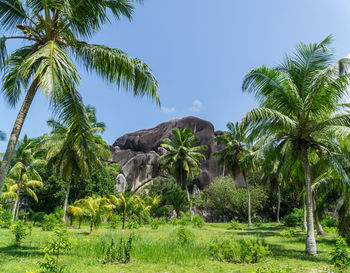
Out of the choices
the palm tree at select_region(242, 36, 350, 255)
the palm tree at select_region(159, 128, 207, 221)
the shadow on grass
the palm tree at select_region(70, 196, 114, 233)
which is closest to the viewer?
the shadow on grass

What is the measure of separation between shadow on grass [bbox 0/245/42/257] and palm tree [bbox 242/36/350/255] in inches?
350

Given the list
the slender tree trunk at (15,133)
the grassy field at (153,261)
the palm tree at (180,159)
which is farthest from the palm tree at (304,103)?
the palm tree at (180,159)

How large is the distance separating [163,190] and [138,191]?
7114mm

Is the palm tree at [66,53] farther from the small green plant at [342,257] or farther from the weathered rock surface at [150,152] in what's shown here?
the weathered rock surface at [150,152]

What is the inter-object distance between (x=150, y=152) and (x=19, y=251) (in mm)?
35671

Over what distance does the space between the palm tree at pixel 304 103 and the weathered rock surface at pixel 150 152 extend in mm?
31840

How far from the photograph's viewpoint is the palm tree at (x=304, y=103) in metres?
10.0

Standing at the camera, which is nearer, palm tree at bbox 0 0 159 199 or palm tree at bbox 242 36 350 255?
palm tree at bbox 0 0 159 199

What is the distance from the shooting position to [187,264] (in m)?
7.31

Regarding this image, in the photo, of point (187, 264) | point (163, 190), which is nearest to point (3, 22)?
point (187, 264)

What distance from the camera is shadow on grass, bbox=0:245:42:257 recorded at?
8.10 m

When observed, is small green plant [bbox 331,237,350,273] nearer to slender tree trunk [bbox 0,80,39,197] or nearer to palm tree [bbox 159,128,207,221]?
slender tree trunk [bbox 0,80,39,197]

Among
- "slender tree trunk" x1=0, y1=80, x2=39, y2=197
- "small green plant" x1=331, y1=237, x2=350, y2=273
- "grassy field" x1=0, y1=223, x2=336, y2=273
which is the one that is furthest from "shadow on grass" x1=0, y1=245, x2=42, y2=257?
"small green plant" x1=331, y1=237, x2=350, y2=273

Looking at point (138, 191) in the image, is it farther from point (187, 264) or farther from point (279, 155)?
point (187, 264)
